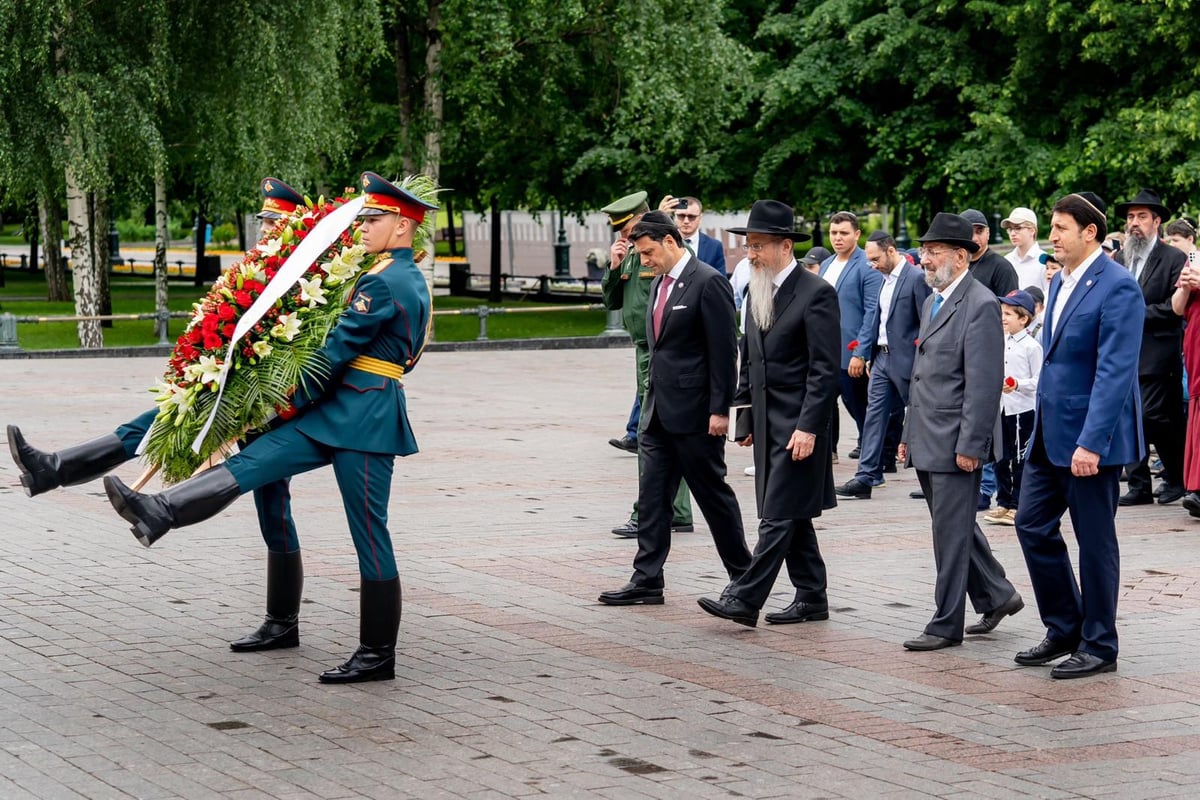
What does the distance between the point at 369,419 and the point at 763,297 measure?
203 cm

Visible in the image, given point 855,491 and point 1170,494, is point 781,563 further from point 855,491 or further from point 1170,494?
point 1170,494

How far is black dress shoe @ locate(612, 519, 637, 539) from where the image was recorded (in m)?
10.3

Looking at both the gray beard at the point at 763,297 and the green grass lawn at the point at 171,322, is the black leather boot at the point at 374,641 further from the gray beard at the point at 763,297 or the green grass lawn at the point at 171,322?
the green grass lawn at the point at 171,322

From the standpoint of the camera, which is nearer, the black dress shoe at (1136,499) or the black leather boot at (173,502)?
the black leather boot at (173,502)

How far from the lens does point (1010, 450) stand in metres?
11.0

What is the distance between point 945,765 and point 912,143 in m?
24.1

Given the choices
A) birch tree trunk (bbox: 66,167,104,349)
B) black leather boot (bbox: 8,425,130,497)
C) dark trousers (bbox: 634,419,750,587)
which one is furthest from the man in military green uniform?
birch tree trunk (bbox: 66,167,104,349)

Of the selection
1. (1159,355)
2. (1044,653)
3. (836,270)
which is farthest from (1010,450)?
(1044,653)

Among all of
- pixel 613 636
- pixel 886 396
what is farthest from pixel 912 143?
pixel 613 636

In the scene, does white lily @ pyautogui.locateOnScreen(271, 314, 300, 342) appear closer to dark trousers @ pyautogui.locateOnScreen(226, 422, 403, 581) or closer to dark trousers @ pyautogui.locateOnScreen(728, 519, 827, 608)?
dark trousers @ pyautogui.locateOnScreen(226, 422, 403, 581)

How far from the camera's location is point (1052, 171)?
26.8 m

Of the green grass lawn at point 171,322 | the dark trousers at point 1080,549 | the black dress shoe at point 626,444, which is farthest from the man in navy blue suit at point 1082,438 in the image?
the green grass lawn at point 171,322

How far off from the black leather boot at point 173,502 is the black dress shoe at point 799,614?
262 centimetres

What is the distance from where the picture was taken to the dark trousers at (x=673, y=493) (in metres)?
8.22
